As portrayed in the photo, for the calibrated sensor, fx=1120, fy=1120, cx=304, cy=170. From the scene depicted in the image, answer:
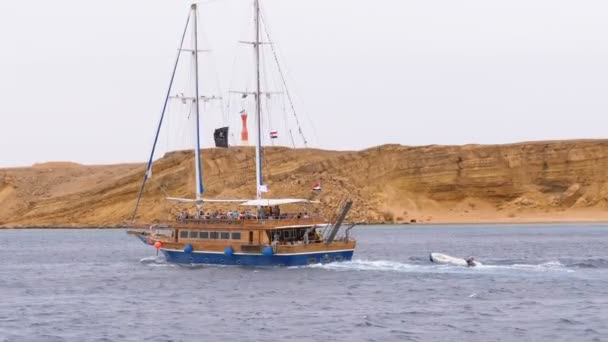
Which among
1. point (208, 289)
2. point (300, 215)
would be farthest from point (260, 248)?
point (208, 289)

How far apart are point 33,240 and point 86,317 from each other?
→ 2411 inches

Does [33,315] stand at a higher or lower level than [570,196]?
lower

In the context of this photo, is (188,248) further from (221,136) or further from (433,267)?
(433,267)

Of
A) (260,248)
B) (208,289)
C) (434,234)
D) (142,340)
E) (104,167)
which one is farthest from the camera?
(104,167)

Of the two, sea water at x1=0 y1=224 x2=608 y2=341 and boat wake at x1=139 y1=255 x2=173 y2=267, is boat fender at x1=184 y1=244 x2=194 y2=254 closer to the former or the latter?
sea water at x1=0 y1=224 x2=608 y2=341

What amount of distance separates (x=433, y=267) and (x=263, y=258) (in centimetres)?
813

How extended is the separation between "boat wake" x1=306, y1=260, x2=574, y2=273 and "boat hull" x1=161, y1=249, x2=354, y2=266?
0.38 m

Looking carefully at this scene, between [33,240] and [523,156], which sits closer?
[33,240]

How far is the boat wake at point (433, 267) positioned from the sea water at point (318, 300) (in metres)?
0.06

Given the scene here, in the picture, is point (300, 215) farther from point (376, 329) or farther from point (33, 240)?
point (33, 240)

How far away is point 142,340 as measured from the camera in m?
32.6

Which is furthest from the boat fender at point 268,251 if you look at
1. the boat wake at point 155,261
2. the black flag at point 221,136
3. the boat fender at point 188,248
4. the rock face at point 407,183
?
the rock face at point 407,183

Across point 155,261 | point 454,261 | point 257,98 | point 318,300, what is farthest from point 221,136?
point 318,300

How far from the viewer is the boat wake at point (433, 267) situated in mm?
50781
